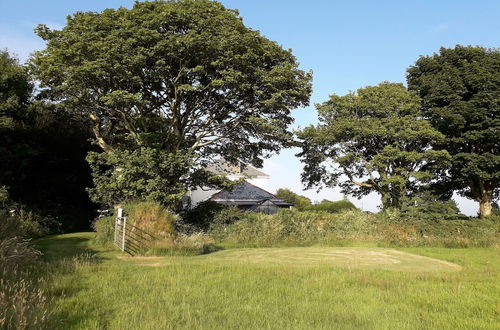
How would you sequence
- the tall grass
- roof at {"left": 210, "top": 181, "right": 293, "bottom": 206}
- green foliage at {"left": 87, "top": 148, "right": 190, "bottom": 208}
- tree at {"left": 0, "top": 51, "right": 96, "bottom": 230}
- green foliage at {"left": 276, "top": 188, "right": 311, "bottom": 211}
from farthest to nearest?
green foliage at {"left": 276, "top": 188, "right": 311, "bottom": 211}, roof at {"left": 210, "top": 181, "right": 293, "bottom": 206}, tree at {"left": 0, "top": 51, "right": 96, "bottom": 230}, green foliage at {"left": 87, "top": 148, "right": 190, "bottom": 208}, the tall grass

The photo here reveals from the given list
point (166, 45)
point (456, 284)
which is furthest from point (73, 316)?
point (166, 45)

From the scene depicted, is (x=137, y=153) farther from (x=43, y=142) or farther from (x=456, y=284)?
(x=456, y=284)

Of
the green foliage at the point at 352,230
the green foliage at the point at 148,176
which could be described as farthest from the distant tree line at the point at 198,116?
the green foliage at the point at 352,230

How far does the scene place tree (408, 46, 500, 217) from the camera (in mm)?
26312

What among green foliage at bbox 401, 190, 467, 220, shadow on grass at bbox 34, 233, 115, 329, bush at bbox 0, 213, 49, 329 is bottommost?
shadow on grass at bbox 34, 233, 115, 329

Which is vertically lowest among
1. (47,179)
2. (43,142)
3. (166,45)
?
(47,179)

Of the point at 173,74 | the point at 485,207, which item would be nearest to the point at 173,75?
the point at 173,74

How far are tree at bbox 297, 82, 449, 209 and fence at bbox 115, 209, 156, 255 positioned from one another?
15351 mm

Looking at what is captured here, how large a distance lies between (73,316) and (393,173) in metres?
26.6

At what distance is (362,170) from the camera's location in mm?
30344

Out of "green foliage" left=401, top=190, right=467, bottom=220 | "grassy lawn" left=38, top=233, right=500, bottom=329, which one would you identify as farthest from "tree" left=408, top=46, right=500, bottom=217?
"grassy lawn" left=38, top=233, right=500, bottom=329

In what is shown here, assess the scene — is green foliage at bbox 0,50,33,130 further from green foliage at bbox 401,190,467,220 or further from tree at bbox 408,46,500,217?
tree at bbox 408,46,500,217

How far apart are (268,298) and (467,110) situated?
24.8 metres

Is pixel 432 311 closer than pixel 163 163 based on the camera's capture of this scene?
Yes
